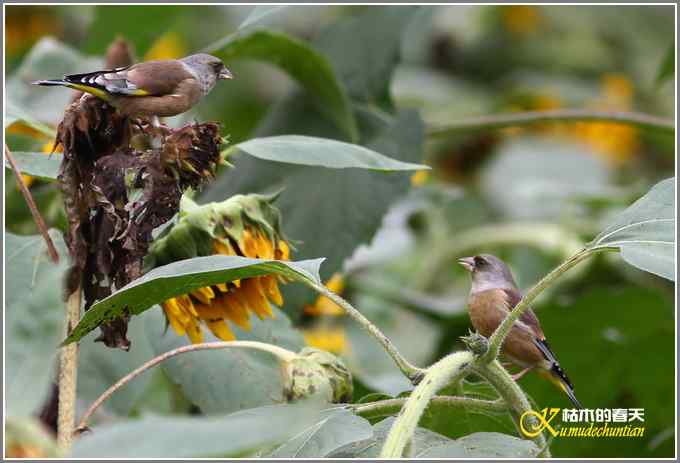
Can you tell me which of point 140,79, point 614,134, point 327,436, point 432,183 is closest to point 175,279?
point 327,436

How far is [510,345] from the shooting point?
A: 170cm

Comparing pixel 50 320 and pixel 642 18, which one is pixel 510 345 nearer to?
pixel 50 320

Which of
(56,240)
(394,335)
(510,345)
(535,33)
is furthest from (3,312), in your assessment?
(535,33)

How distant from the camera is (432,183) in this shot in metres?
3.59

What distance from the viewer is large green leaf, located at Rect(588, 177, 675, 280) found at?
1.16 m

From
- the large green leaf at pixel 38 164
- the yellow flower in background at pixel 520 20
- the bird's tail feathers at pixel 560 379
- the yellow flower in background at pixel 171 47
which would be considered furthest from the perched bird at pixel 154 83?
the yellow flower in background at pixel 520 20

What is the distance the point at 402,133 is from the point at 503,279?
1.45ft

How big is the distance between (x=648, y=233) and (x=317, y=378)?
1.38 ft

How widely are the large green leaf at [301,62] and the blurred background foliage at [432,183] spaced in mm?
69

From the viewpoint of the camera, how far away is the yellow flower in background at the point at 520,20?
5.14 metres

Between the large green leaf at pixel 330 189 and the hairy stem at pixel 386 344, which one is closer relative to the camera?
the hairy stem at pixel 386 344

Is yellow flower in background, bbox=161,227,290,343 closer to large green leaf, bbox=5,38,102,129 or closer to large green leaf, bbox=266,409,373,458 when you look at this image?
large green leaf, bbox=266,409,373,458

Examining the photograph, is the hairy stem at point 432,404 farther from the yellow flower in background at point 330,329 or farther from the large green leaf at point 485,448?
the yellow flower in background at point 330,329

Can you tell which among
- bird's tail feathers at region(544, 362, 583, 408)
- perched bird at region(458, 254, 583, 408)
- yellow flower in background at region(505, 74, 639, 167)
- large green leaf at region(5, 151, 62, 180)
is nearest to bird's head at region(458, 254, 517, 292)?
perched bird at region(458, 254, 583, 408)
